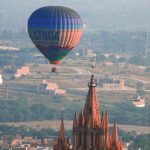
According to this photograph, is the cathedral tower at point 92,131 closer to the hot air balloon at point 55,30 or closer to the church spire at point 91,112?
the church spire at point 91,112

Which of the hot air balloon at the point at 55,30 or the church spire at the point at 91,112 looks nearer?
the church spire at the point at 91,112

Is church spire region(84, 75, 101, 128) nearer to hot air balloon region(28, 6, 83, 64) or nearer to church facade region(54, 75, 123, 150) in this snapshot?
church facade region(54, 75, 123, 150)

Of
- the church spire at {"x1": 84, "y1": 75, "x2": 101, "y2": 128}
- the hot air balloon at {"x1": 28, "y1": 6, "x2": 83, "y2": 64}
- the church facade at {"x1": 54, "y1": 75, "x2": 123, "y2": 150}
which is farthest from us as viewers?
the hot air balloon at {"x1": 28, "y1": 6, "x2": 83, "y2": 64}

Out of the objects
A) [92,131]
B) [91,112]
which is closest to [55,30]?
[91,112]

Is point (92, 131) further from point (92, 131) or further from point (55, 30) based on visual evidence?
point (55, 30)

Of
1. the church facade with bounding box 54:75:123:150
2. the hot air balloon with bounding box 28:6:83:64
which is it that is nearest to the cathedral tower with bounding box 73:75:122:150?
the church facade with bounding box 54:75:123:150

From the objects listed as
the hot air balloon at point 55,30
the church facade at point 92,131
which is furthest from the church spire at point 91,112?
the hot air balloon at point 55,30
